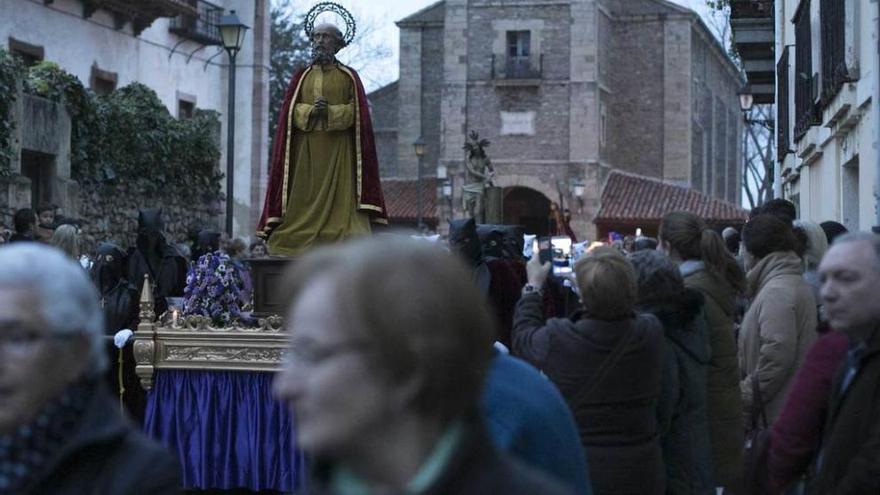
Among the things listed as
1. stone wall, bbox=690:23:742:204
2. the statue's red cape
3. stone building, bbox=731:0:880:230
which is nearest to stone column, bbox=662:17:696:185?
stone wall, bbox=690:23:742:204

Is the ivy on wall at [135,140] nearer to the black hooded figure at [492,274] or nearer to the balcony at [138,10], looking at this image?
the balcony at [138,10]

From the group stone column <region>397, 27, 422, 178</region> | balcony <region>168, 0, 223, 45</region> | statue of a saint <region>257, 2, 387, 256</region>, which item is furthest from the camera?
stone column <region>397, 27, 422, 178</region>

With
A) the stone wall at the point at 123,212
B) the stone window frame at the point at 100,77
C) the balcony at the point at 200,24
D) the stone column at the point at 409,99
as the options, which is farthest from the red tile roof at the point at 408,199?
the stone wall at the point at 123,212

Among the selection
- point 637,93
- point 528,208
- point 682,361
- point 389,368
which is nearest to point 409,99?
point 528,208

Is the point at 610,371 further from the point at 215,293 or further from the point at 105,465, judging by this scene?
the point at 215,293

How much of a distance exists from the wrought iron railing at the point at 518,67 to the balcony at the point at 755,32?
27.9 metres

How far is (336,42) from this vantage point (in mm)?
10203

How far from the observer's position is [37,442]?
294 centimetres

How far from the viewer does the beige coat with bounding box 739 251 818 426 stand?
6.86 meters

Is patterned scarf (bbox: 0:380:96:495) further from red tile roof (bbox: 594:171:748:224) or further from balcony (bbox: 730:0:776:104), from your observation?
red tile roof (bbox: 594:171:748:224)

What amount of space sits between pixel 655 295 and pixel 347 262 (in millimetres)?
4398

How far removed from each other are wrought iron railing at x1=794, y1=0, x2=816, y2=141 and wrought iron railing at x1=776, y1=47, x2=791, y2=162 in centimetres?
169

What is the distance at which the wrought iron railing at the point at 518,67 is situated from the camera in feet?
183

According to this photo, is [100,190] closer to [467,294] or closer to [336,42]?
[336,42]
